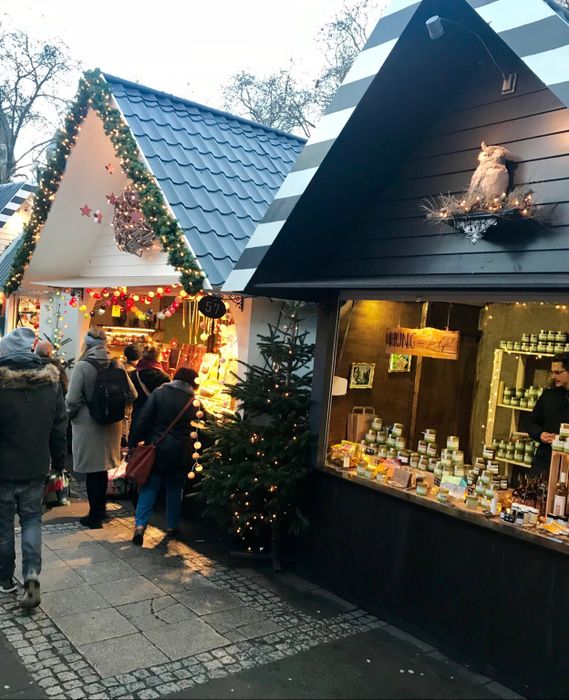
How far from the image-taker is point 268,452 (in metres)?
5.83

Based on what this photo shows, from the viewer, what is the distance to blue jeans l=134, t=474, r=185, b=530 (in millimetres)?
6594

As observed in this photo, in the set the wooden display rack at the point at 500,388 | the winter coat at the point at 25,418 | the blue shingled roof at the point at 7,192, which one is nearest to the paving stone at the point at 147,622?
the winter coat at the point at 25,418

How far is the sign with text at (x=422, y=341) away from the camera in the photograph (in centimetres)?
661

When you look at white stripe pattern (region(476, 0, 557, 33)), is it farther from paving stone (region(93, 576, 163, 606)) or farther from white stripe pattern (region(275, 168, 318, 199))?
paving stone (region(93, 576, 163, 606))

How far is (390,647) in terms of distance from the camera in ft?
15.4

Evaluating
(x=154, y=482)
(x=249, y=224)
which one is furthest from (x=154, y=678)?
(x=249, y=224)

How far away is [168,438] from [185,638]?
2.44 metres

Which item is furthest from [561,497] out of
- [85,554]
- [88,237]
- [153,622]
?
[88,237]

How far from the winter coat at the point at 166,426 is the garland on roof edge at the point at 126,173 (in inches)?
44.5

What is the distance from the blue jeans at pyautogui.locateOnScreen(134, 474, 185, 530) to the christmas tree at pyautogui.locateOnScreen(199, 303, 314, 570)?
0.73 meters

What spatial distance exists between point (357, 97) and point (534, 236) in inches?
69.6

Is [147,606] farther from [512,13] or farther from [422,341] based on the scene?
[512,13]

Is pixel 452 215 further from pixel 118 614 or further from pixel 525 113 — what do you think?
A: pixel 118 614

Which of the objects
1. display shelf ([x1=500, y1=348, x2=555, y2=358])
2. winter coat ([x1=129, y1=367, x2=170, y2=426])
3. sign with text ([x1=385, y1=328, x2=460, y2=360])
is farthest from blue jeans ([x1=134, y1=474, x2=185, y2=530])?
display shelf ([x1=500, y1=348, x2=555, y2=358])
